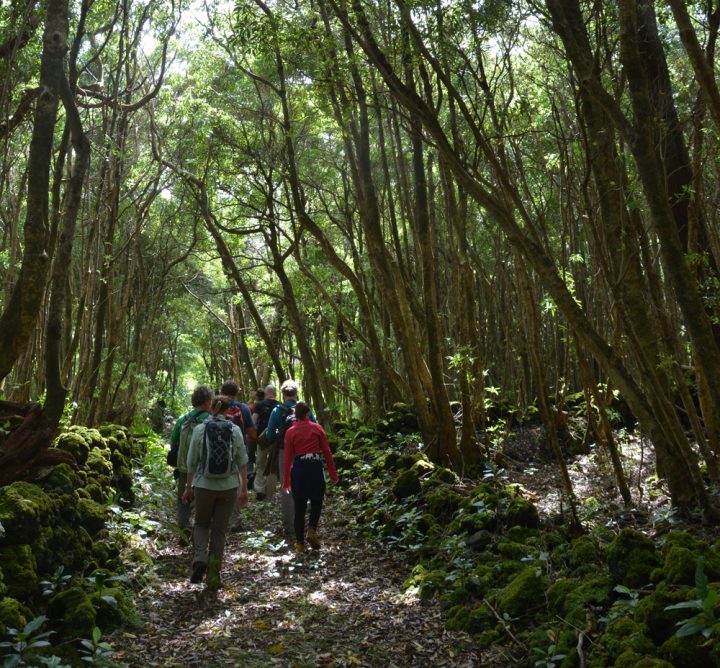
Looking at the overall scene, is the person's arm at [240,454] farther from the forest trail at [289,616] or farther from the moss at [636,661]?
the moss at [636,661]

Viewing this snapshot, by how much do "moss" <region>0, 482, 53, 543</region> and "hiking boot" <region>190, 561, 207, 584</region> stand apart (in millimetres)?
1603

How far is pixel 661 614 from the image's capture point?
385 centimetres

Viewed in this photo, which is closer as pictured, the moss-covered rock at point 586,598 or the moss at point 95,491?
the moss-covered rock at point 586,598

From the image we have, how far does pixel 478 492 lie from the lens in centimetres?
770

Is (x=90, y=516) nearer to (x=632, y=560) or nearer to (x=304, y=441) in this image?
(x=304, y=441)

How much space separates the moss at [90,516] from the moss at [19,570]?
1434 mm

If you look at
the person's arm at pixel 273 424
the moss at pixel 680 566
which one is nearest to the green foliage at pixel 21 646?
the moss at pixel 680 566

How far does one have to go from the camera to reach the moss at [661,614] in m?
3.79

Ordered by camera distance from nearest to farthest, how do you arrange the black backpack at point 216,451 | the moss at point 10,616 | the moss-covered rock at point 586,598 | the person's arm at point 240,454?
the moss at point 10,616 < the moss-covered rock at point 586,598 < the black backpack at point 216,451 < the person's arm at point 240,454

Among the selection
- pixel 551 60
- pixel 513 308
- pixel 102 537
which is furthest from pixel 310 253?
pixel 102 537

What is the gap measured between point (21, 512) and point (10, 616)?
899 mm

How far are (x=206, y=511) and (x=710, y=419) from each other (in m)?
4.64

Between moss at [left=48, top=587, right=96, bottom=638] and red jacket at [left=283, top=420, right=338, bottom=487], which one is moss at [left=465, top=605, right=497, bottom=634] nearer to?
moss at [left=48, top=587, right=96, bottom=638]

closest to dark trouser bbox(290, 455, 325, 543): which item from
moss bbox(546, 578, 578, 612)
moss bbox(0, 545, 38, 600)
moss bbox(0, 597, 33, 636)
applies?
moss bbox(546, 578, 578, 612)
